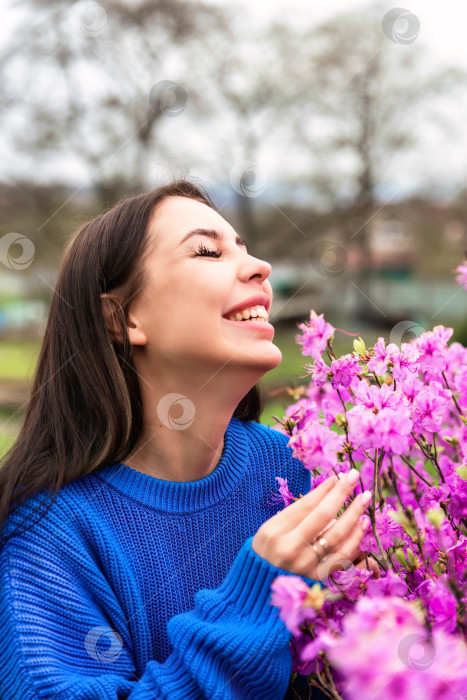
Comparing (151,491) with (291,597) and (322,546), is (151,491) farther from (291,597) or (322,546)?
(291,597)

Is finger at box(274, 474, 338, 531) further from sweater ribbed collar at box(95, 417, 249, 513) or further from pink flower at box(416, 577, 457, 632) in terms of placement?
sweater ribbed collar at box(95, 417, 249, 513)

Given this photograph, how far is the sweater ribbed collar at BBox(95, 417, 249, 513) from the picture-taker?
1406mm

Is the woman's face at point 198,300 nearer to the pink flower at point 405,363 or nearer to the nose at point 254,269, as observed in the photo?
the nose at point 254,269

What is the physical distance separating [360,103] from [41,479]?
911cm

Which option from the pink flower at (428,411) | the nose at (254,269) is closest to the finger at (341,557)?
the pink flower at (428,411)

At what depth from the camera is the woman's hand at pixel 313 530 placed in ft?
3.39

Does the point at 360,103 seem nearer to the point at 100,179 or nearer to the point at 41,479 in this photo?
the point at 100,179

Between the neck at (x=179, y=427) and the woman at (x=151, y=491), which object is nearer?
the woman at (x=151, y=491)

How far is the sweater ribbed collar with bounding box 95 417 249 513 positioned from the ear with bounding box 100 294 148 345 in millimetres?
262

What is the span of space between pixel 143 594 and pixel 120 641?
0.09 metres

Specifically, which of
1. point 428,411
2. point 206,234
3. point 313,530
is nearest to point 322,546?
point 313,530

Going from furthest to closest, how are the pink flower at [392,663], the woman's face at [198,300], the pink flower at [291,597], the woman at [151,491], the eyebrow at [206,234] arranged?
1. the eyebrow at [206,234]
2. the woman's face at [198,300]
3. the woman at [151,491]
4. the pink flower at [291,597]
5. the pink flower at [392,663]

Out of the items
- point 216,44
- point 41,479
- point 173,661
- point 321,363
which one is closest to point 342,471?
point 321,363

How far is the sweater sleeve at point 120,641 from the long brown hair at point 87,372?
0.19 metres
